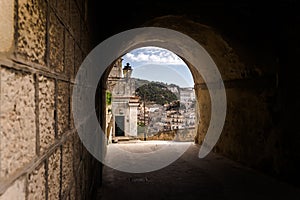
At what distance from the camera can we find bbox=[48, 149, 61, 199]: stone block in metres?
0.81

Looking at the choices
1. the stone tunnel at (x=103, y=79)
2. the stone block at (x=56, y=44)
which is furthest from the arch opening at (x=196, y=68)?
the stone block at (x=56, y=44)

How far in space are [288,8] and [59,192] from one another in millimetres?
3627

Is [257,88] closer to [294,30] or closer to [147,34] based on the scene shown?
[294,30]

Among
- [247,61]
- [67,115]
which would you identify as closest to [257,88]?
[247,61]

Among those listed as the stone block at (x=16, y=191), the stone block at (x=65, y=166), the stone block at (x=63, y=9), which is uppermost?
the stone block at (x=63, y=9)

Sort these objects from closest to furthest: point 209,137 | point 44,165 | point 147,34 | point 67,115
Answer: point 44,165, point 67,115, point 147,34, point 209,137

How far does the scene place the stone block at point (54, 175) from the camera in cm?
81

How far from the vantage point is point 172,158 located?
204 inches

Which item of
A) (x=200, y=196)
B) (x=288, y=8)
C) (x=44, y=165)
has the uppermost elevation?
(x=288, y=8)

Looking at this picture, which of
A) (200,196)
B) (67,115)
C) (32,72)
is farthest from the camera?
(200,196)

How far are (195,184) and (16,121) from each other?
3321mm

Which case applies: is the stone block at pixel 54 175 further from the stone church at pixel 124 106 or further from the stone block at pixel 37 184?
the stone church at pixel 124 106

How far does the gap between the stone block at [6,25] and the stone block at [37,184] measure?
299mm

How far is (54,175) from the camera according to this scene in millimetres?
860
